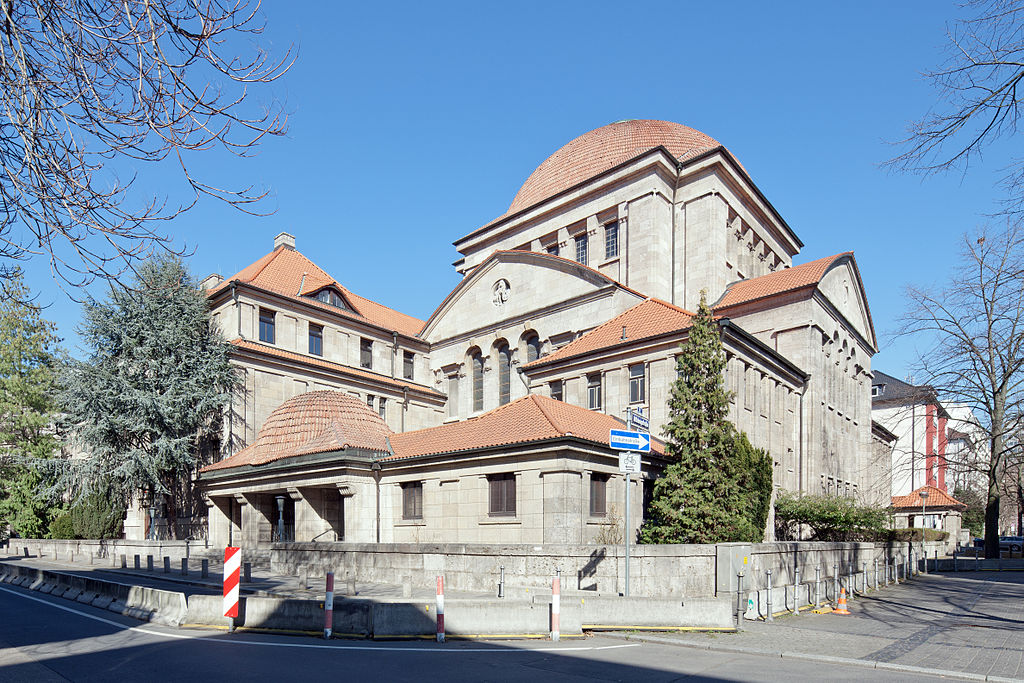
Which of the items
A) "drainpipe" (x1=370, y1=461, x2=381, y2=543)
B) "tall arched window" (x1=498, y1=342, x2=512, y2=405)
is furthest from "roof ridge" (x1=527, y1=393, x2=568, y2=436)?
"tall arched window" (x1=498, y1=342, x2=512, y2=405)

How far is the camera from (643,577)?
16.8 meters

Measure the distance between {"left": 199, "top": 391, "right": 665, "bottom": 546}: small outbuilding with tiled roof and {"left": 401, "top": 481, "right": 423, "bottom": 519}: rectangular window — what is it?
51 millimetres

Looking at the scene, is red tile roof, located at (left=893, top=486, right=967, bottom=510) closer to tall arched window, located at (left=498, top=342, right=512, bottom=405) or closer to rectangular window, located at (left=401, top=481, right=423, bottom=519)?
tall arched window, located at (left=498, top=342, right=512, bottom=405)

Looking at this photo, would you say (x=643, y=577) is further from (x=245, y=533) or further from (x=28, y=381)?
(x=28, y=381)

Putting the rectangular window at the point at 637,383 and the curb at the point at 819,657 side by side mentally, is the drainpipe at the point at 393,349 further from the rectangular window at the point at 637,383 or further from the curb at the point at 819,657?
the curb at the point at 819,657

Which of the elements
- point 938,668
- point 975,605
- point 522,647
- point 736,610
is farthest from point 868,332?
point 522,647

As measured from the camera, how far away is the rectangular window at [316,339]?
43562 mm

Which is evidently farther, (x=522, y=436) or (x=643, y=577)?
(x=522, y=436)

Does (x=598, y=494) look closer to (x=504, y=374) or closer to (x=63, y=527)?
(x=504, y=374)

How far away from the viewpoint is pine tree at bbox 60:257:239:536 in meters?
35.0

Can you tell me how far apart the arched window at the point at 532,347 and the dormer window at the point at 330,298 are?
47.4 feet

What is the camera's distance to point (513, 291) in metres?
38.5

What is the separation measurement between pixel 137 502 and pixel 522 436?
2956cm

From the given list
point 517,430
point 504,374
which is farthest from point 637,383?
point 504,374
